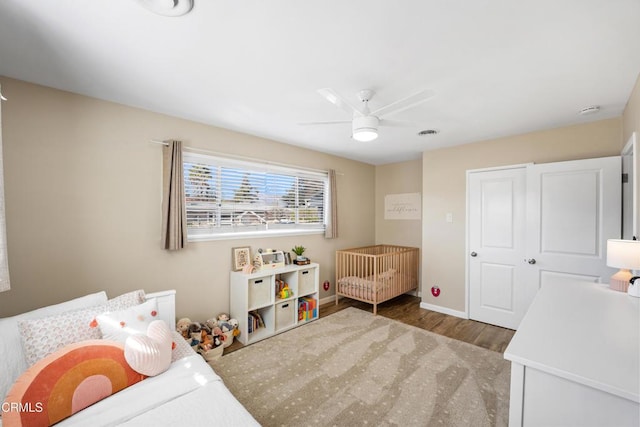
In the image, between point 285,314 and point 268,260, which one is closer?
point 285,314

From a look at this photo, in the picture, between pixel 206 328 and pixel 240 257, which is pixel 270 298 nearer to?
pixel 240 257

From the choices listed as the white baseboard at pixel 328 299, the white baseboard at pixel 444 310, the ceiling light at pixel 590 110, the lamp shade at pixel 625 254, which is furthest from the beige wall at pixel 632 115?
the white baseboard at pixel 328 299

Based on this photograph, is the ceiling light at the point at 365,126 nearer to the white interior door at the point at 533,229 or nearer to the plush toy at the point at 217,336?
→ the white interior door at the point at 533,229

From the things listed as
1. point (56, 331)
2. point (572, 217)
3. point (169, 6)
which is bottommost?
point (56, 331)

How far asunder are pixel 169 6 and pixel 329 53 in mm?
848

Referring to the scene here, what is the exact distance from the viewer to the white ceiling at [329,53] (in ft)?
4.27

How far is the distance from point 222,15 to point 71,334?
182 cm

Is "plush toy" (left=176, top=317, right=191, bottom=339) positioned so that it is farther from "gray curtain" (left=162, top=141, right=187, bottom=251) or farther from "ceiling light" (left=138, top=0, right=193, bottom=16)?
"ceiling light" (left=138, top=0, right=193, bottom=16)

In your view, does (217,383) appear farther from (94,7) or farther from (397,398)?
(94,7)

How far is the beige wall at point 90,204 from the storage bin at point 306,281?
92 cm

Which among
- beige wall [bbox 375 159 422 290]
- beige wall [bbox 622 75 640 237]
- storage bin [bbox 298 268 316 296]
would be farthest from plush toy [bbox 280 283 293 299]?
beige wall [bbox 622 75 640 237]

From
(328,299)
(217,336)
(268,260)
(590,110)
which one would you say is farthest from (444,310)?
(217,336)

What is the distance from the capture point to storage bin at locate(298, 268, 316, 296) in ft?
11.4

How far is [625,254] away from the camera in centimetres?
174
